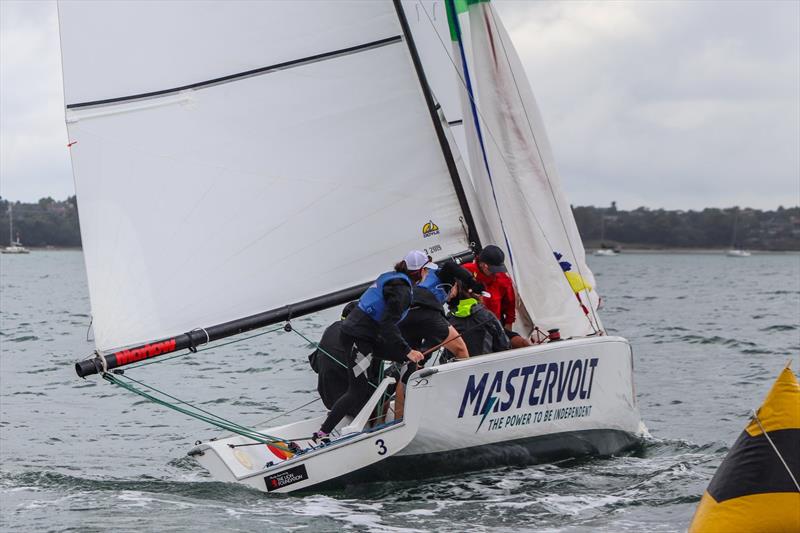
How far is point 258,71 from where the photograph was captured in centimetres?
812

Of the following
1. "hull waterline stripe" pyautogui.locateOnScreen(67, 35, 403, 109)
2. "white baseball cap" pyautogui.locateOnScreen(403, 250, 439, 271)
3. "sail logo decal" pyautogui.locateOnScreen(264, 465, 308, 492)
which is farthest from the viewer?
"white baseball cap" pyautogui.locateOnScreen(403, 250, 439, 271)

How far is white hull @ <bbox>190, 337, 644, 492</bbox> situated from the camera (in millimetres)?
7246

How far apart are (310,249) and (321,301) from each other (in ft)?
1.28

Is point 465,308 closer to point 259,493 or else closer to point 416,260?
point 416,260

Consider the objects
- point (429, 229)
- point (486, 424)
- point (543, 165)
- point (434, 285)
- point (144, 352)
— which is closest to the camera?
point (144, 352)

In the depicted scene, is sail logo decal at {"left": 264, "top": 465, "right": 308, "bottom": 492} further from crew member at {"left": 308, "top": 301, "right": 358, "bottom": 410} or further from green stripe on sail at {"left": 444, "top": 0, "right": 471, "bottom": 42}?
green stripe on sail at {"left": 444, "top": 0, "right": 471, "bottom": 42}

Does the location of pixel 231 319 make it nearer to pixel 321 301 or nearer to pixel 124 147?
pixel 321 301

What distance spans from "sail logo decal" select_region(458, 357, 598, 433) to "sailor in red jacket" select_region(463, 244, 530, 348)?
1.82 ft

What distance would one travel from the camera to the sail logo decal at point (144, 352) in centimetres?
711

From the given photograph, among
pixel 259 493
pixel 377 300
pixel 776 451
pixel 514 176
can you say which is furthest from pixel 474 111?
pixel 776 451

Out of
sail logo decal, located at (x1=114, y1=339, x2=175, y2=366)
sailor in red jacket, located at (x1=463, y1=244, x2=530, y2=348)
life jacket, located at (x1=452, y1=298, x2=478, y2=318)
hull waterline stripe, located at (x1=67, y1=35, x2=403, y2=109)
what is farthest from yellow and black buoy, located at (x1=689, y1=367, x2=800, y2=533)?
hull waterline stripe, located at (x1=67, y1=35, x2=403, y2=109)

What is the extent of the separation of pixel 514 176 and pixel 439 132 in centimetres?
68

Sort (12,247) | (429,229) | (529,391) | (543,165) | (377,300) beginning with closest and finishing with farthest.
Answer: (377,300) < (529,391) < (429,229) < (543,165) < (12,247)

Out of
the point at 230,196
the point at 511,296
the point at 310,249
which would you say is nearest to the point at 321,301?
the point at 310,249
